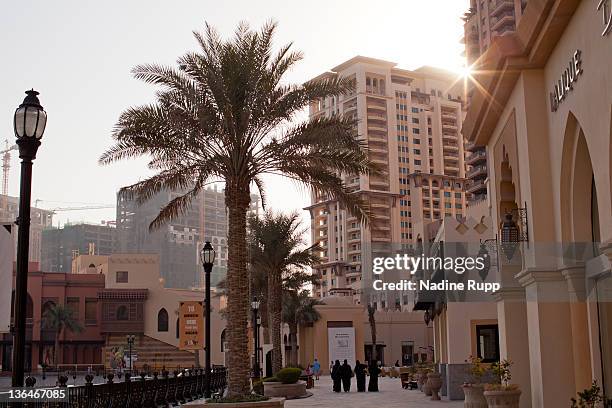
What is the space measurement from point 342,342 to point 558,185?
53.9 meters

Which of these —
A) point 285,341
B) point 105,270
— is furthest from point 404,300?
point 105,270

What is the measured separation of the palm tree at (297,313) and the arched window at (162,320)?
1633 centimetres

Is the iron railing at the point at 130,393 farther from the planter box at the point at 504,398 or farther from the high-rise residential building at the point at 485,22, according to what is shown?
the high-rise residential building at the point at 485,22

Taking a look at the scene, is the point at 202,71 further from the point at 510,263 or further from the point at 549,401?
the point at 549,401

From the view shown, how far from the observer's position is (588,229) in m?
11.8

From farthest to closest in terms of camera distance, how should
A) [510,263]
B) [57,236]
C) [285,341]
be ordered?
[57,236] < [285,341] < [510,263]

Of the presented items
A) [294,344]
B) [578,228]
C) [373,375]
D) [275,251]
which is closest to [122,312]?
[294,344]

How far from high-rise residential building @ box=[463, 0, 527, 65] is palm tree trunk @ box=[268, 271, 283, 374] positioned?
51667mm

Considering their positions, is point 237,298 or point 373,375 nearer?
point 237,298

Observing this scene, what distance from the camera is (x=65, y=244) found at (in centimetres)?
12744

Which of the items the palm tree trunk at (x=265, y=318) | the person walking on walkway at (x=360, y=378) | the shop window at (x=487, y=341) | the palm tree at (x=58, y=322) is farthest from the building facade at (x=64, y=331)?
the shop window at (x=487, y=341)

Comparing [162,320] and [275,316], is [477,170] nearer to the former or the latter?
[162,320]

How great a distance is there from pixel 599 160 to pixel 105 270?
7869 cm

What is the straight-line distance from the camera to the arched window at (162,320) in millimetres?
75750
